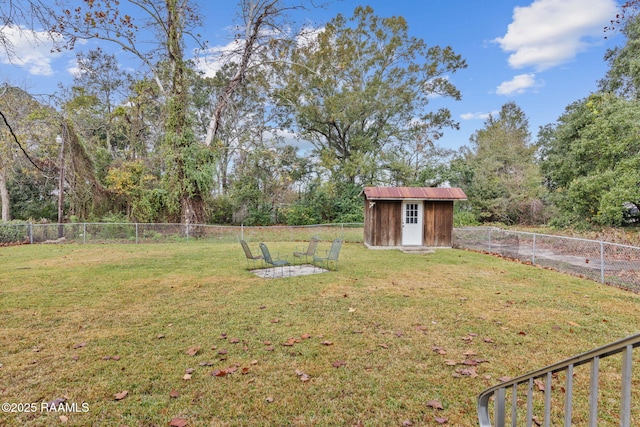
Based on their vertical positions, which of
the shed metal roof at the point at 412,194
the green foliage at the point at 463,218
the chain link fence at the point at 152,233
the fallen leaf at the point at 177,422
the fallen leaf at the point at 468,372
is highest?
the shed metal roof at the point at 412,194

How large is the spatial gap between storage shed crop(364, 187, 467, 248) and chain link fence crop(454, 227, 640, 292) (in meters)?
0.96

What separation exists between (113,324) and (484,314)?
5.57 meters

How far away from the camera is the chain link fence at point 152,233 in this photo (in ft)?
46.1

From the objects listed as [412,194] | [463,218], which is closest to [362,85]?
[463,218]

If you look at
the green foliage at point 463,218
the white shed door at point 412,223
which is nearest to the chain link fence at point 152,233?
the white shed door at point 412,223

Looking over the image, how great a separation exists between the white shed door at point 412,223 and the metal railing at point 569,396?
9.71 metres

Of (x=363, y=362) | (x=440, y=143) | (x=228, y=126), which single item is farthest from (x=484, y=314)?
(x=228, y=126)

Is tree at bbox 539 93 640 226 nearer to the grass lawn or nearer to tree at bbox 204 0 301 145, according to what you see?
the grass lawn

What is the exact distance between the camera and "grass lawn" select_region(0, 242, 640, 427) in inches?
111

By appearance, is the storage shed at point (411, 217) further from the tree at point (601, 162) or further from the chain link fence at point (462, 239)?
the tree at point (601, 162)

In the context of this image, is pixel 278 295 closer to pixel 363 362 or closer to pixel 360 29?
pixel 363 362

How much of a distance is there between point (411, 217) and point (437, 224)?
3.62ft

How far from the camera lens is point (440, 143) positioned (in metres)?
24.4

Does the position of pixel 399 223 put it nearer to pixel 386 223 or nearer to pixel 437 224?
pixel 386 223
